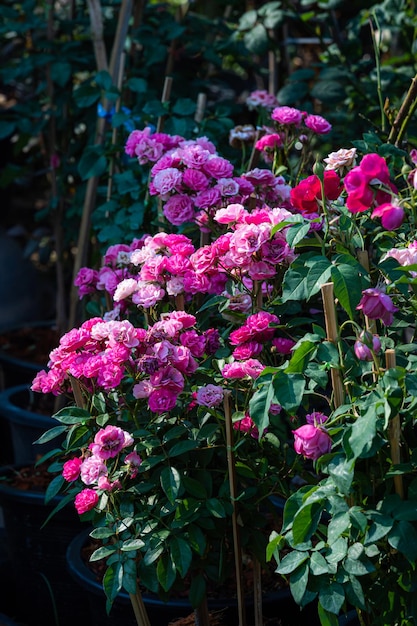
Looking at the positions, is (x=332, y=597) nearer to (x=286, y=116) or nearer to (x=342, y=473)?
(x=342, y=473)

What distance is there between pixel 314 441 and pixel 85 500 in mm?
399

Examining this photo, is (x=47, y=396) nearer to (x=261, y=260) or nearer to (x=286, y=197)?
(x=286, y=197)

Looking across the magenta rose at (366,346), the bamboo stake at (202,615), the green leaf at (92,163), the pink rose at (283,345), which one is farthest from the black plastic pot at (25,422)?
the magenta rose at (366,346)

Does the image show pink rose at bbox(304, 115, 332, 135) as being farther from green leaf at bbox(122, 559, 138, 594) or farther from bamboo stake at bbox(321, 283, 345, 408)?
green leaf at bbox(122, 559, 138, 594)

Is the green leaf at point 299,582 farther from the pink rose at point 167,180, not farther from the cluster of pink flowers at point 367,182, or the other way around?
the pink rose at point 167,180

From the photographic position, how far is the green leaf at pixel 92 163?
2374mm

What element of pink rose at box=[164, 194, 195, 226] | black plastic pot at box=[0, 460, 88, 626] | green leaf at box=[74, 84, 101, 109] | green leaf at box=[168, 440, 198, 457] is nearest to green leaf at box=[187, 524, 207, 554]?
green leaf at box=[168, 440, 198, 457]

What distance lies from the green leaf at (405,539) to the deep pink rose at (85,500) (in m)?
0.48

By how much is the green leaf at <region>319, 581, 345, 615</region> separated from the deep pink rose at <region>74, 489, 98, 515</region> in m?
0.39

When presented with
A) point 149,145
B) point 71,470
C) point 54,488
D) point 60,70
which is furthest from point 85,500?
point 60,70

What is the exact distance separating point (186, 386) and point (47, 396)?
1469 mm

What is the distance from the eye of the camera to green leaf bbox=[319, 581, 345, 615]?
119cm

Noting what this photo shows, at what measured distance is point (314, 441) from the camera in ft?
3.97

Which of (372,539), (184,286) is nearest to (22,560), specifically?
(184,286)
